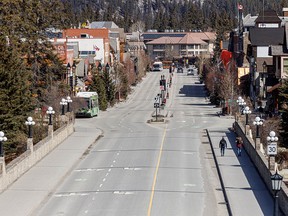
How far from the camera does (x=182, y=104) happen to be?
4574 inches

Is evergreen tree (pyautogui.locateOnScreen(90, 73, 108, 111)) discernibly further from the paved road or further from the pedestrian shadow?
the pedestrian shadow

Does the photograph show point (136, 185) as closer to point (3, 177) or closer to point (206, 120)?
point (3, 177)

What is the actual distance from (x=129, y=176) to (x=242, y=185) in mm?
7171

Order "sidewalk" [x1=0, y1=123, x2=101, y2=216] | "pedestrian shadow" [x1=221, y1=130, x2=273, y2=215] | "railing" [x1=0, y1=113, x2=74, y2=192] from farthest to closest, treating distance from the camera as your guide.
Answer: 1. "railing" [x1=0, y1=113, x2=74, y2=192]
2. "sidewalk" [x1=0, y1=123, x2=101, y2=216]
3. "pedestrian shadow" [x1=221, y1=130, x2=273, y2=215]

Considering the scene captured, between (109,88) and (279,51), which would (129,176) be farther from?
(109,88)

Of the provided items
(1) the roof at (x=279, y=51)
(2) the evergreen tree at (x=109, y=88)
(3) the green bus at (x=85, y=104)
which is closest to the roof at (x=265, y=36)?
(2) the evergreen tree at (x=109, y=88)

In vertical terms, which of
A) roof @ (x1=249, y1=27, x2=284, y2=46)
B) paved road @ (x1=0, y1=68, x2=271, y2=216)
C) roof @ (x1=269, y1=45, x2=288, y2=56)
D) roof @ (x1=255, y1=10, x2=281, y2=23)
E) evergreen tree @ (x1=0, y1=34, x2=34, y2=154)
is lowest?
paved road @ (x1=0, y1=68, x2=271, y2=216)

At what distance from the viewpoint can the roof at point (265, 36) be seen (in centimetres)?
11581

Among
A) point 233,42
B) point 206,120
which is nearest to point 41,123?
point 206,120

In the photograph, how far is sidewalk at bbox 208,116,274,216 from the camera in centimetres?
3830

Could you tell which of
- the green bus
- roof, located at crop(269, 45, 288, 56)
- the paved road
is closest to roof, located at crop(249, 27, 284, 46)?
roof, located at crop(269, 45, 288, 56)

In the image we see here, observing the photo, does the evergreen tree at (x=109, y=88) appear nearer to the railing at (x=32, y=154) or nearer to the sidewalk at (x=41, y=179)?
the railing at (x=32, y=154)

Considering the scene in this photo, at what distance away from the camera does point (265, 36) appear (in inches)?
4606

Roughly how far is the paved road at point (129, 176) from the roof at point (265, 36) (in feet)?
114
